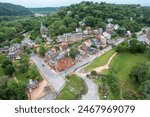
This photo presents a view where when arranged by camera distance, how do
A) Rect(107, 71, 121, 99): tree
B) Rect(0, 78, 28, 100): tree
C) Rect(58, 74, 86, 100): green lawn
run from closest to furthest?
1. Rect(0, 78, 28, 100): tree
2. Rect(58, 74, 86, 100): green lawn
3. Rect(107, 71, 121, 99): tree

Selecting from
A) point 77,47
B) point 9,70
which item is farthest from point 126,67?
point 9,70

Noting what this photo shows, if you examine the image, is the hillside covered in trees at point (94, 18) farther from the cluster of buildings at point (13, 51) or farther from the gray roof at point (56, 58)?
the gray roof at point (56, 58)

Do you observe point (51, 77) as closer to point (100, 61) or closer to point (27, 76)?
point (27, 76)

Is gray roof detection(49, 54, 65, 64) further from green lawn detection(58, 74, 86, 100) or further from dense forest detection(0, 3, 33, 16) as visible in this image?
dense forest detection(0, 3, 33, 16)

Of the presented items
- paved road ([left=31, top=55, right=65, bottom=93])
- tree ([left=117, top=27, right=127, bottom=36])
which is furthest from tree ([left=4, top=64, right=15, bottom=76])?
tree ([left=117, top=27, right=127, bottom=36])

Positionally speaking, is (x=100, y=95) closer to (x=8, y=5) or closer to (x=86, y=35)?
(x=86, y=35)

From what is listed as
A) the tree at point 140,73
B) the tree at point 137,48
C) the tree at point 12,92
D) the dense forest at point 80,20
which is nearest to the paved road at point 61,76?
the tree at point 12,92

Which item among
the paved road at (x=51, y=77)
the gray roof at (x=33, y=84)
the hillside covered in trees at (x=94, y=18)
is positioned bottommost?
the paved road at (x=51, y=77)
